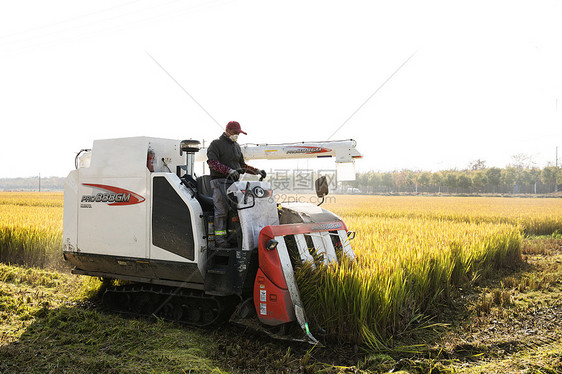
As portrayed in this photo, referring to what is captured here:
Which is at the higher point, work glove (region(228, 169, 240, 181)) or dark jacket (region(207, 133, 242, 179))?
dark jacket (region(207, 133, 242, 179))

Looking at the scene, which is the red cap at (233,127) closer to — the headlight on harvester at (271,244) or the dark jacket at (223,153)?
the dark jacket at (223,153)

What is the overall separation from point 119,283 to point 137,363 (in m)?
3.08

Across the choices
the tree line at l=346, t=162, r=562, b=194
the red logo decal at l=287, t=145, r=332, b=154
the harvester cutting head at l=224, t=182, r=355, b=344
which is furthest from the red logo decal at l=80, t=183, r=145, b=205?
the tree line at l=346, t=162, r=562, b=194

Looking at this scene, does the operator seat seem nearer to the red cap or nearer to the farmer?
the farmer

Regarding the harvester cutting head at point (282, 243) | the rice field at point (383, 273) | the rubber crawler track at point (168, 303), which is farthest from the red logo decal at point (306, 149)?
the rubber crawler track at point (168, 303)

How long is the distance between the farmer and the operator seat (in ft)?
0.91

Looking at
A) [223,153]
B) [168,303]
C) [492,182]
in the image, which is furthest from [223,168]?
[492,182]

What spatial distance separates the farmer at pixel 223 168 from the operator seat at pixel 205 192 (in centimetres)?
28

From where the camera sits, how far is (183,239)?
5699mm

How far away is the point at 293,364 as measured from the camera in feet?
15.2

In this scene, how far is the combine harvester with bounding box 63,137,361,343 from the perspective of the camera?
17.5ft

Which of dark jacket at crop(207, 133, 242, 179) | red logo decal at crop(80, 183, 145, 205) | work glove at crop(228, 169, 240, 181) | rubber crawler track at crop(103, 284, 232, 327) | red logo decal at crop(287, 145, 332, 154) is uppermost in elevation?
red logo decal at crop(287, 145, 332, 154)

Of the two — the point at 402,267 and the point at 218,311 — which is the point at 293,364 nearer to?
the point at 218,311

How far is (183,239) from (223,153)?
4.30 ft
